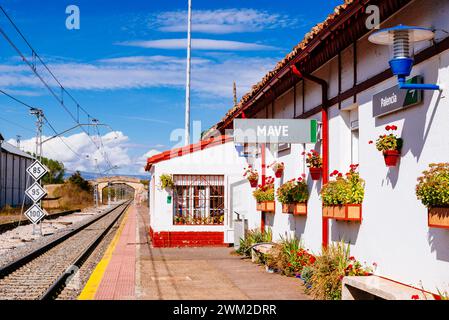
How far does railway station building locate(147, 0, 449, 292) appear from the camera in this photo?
21.2 ft

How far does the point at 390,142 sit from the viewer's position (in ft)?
24.0

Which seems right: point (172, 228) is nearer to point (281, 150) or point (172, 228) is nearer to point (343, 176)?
point (281, 150)

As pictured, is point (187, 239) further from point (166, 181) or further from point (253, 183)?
point (253, 183)

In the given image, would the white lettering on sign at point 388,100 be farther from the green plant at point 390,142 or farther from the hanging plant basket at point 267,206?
the hanging plant basket at point 267,206

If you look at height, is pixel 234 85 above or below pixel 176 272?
above

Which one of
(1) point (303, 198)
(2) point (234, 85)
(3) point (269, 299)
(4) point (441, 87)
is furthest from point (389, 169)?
(2) point (234, 85)

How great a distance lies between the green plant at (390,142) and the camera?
7.25m

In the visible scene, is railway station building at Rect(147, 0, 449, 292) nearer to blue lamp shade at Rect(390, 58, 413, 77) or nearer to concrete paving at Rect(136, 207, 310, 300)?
blue lamp shade at Rect(390, 58, 413, 77)

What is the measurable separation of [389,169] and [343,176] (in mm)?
1797

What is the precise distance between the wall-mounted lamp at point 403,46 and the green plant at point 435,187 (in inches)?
35.1

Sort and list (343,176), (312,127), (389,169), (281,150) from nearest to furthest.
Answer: (389,169)
(343,176)
(312,127)
(281,150)

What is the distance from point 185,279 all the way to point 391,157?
16.6 feet

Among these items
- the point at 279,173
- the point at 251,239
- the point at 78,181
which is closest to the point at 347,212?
the point at 279,173

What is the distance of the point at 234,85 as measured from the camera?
35156 mm
